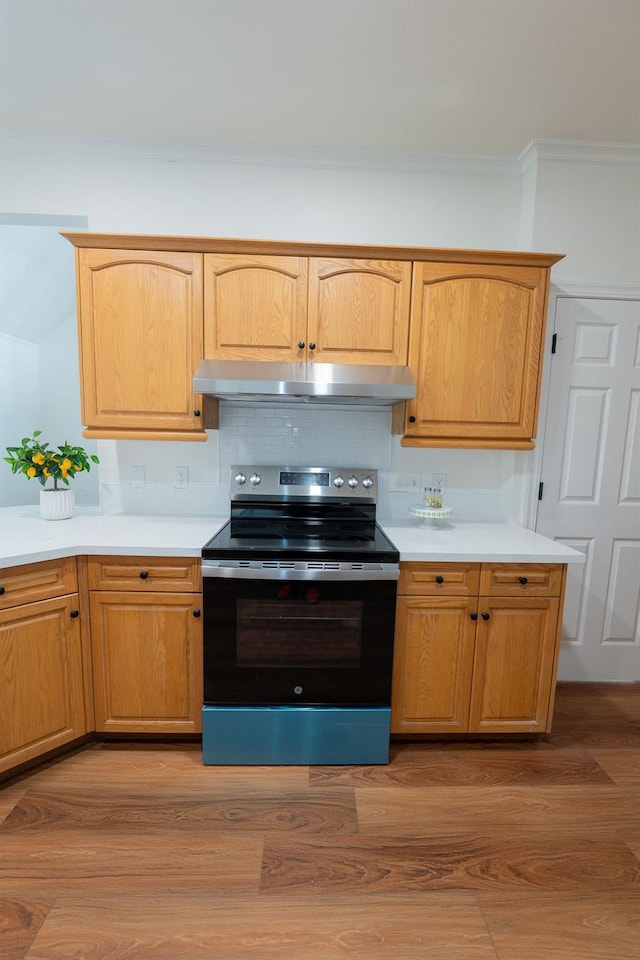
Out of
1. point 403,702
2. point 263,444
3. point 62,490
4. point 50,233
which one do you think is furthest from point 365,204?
point 403,702

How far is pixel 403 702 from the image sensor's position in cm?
203

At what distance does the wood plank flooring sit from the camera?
1.30 m

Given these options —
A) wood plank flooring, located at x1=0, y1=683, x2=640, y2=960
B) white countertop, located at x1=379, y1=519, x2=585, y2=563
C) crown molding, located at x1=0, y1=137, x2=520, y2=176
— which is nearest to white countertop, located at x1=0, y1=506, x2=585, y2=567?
white countertop, located at x1=379, y1=519, x2=585, y2=563

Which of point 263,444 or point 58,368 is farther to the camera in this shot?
point 58,368

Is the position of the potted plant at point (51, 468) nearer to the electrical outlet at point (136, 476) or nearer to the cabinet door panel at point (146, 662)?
the electrical outlet at point (136, 476)

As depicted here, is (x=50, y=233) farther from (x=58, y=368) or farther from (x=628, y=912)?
(x=628, y=912)

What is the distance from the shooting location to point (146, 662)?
1.98 metres

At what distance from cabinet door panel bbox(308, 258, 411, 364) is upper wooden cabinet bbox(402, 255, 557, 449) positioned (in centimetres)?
7

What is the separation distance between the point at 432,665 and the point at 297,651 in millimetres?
612

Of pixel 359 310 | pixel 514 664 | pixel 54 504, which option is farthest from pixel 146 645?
pixel 359 310

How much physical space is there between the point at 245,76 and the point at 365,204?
81 cm

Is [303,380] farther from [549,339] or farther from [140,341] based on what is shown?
[549,339]

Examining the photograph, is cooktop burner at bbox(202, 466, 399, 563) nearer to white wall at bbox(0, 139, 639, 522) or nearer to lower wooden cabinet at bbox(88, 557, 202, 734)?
white wall at bbox(0, 139, 639, 522)

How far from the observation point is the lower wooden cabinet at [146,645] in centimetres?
194
